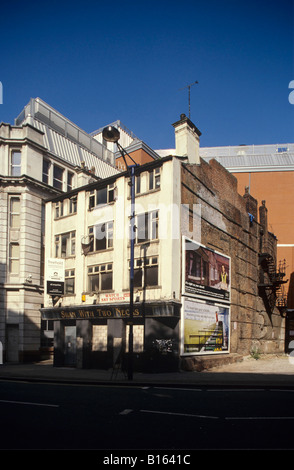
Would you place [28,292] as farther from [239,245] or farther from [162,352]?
[239,245]

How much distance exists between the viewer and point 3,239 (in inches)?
1224

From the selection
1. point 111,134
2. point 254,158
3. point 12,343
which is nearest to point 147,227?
point 111,134

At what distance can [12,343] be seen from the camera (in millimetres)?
30516

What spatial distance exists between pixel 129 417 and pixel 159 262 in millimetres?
13673

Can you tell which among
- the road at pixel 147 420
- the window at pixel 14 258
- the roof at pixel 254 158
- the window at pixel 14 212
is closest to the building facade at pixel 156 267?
the window at pixel 14 212

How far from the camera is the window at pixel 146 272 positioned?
2277 cm

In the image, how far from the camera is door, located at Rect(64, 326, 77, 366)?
26.8 metres

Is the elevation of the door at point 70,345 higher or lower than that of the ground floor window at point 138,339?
lower

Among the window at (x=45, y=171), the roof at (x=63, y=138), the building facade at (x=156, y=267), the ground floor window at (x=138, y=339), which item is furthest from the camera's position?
the roof at (x=63, y=138)

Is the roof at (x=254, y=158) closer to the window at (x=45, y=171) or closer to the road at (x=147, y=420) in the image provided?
the window at (x=45, y=171)

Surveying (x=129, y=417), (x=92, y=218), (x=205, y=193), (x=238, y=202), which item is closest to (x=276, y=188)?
(x=238, y=202)

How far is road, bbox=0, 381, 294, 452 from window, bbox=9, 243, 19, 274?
1860 centimetres

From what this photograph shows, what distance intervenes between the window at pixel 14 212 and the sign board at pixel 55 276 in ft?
20.5

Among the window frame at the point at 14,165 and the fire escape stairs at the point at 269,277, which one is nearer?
the window frame at the point at 14,165
